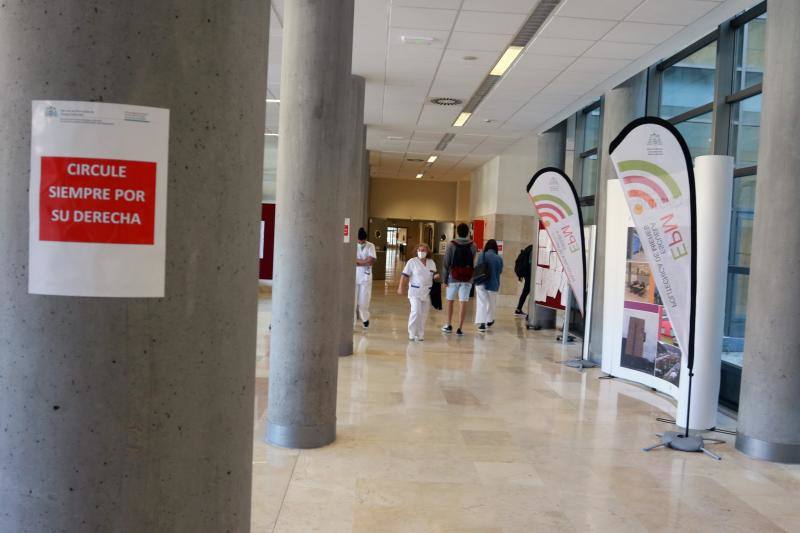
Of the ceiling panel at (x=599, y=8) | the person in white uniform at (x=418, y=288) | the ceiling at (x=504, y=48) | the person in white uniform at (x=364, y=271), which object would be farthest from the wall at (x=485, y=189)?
the ceiling panel at (x=599, y=8)

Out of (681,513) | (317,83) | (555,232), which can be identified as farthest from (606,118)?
(681,513)

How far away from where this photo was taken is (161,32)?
1.60 meters

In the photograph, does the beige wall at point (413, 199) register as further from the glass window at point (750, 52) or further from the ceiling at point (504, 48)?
the glass window at point (750, 52)

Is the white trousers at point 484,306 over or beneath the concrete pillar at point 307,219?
beneath

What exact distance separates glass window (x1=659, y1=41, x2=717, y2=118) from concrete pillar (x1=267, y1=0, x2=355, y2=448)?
5.09 metres

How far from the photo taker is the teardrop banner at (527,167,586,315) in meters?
9.45

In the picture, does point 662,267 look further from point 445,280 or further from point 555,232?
point 445,280

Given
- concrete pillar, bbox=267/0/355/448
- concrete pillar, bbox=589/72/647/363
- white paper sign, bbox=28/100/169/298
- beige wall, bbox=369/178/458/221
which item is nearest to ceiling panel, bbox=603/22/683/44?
concrete pillar, bbox=589/72/647/363

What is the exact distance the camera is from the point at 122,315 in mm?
1604

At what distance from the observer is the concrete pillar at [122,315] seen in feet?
5.15

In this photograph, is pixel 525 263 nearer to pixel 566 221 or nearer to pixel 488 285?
pixel 488 285

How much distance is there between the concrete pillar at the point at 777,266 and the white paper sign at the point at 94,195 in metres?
5.31

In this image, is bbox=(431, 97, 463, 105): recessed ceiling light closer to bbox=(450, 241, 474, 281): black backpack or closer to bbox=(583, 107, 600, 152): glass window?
bbox=(450, 241, 474, 281): black backpack

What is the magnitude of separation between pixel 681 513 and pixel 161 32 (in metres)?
4.23
